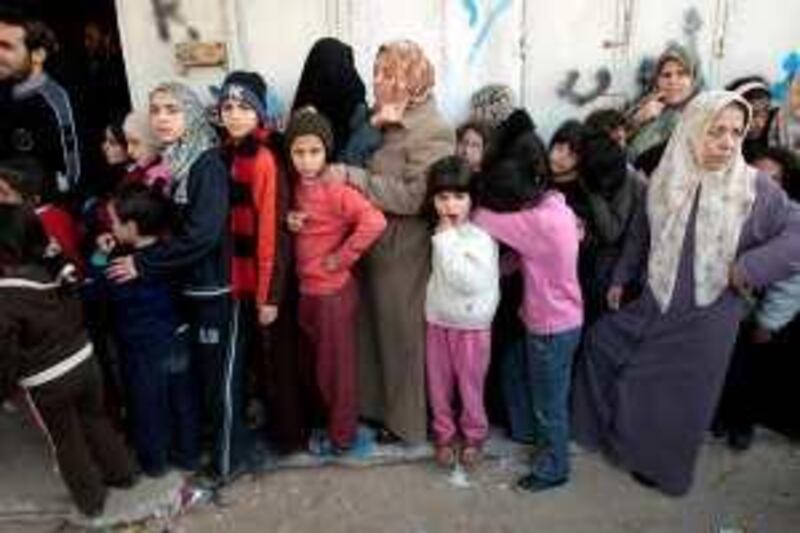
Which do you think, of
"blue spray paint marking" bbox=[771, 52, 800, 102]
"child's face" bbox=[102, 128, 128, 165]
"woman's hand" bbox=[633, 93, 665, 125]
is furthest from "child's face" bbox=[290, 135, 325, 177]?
"blue spray paint marking" bbox=[771, 52, 800, 102]

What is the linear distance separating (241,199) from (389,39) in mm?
1372

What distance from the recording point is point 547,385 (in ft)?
12.0

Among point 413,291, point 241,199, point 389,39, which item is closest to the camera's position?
point 241,199

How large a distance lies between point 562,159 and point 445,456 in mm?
1484

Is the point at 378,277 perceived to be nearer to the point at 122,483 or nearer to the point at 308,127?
the point at 308,127

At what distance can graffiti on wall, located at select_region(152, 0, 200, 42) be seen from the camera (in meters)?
4.20

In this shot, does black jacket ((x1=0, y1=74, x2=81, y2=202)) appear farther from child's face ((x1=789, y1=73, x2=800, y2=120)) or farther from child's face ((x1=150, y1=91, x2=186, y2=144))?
child's face ((x1=789, y1=73, x2=800, y2=120))

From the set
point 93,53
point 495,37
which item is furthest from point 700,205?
point 93,53

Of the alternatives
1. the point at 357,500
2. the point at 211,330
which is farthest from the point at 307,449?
the point at 211,330

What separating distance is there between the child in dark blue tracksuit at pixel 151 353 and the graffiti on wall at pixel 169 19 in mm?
1131

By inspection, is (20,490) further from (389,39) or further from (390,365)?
(389,39)

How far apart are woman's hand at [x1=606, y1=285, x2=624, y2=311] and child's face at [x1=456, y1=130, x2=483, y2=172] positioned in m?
0.86

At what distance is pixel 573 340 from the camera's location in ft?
12.0

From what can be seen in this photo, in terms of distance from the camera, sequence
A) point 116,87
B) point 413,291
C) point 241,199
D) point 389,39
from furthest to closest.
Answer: point 116,87 → point 389,39 → point 413,291 → point 241,199
